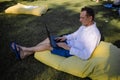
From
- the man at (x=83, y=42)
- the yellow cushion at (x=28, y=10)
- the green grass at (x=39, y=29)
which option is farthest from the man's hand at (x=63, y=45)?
the yellow cushion at (x=28, y=10)

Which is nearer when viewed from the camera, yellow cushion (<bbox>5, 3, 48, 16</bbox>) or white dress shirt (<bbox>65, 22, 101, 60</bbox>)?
white dress shirt (<bbox>65, 22, 101, 60</bbox>)

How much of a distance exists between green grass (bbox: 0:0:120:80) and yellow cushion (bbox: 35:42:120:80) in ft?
0.66

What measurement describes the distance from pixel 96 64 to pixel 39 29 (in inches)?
114

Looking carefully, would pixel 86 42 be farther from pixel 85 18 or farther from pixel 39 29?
pixel 39 29

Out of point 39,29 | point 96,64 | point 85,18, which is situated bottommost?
point 39,29

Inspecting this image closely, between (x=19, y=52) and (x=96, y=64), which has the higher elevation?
(x=96, y=64)

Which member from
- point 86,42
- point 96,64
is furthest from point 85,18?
point 96,64

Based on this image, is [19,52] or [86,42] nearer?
[86,42]

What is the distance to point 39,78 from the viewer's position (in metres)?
4.09

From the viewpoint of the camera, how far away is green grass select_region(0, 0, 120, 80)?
13.9 ft

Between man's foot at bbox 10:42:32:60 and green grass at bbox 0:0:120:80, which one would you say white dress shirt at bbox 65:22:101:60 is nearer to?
green grass at bbox 0:0:120:80

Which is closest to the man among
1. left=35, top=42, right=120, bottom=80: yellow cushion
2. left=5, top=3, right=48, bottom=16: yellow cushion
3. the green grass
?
left=35, top=42, right=120, bottom=80: yellow cushion

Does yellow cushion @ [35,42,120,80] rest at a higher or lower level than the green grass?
higher

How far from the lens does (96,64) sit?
12.5ft
